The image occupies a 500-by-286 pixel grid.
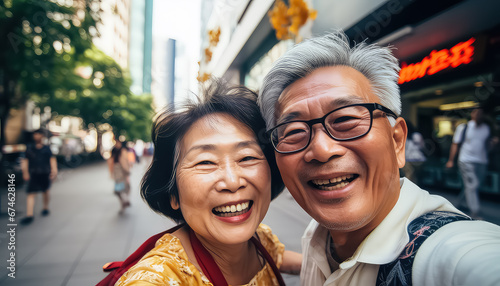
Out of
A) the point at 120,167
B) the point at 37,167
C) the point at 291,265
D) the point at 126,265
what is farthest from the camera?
the point at 120,167

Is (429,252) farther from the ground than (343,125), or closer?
closer

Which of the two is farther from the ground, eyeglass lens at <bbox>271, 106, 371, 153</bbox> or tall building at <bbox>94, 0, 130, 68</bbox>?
tall building at <bbox>94, 0, 130, 68</bbox>

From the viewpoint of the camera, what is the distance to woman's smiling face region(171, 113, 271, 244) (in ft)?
4.01

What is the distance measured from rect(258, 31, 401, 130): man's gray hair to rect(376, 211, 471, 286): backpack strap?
49 cm

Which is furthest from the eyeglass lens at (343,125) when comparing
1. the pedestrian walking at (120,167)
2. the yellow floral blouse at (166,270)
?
the pedestrian walking at (120,167)

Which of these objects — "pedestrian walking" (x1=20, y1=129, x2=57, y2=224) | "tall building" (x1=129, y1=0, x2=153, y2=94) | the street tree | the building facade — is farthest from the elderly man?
"tall building" (x1=129, y1=0, x2=153, y2=94)

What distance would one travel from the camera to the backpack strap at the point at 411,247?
886 mm

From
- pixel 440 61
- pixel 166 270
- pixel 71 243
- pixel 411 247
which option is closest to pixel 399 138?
pixel 411 247

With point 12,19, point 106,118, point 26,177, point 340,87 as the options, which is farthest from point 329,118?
point 106,118

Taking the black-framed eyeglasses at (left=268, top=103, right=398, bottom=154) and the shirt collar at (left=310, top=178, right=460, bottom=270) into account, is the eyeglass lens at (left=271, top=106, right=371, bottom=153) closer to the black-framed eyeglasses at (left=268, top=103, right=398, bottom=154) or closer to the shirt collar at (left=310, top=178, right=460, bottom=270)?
the black-framed eyeglasses at (left=268, top=103, right=398, bottom=154)

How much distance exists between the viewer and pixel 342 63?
3.88 ft

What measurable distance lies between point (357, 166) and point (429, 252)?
356mm

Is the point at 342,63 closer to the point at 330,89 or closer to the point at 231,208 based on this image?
the point at 330,89

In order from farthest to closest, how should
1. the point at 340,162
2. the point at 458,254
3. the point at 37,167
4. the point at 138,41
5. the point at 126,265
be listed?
the point at 138,41 → the point at 37,167 → the point at 126,265 → the point at 340,162 → the point at 458,254
